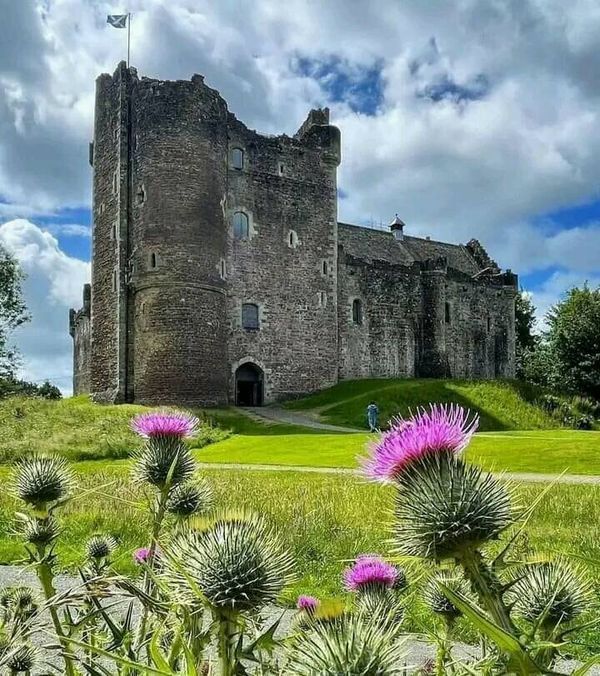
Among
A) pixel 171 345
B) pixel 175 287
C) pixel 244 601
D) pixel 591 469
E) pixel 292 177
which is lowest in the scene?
pixel 591 469

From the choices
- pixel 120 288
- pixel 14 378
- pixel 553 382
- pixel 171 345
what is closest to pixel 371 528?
pixel 171 345

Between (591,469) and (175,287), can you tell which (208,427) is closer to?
(175,287)

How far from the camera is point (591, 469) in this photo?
17516 mm

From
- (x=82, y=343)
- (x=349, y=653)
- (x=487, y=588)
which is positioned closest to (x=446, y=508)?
(x=487, y=588)

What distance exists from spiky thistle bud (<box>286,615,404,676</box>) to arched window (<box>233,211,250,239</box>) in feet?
133

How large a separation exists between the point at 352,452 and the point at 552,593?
748 inches

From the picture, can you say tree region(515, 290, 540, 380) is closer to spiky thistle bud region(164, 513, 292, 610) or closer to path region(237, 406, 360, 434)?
path region(237, 406, 360, 434)

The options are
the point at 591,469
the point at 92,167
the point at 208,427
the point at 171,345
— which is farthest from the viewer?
the point at 92,167

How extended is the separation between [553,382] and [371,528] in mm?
41630

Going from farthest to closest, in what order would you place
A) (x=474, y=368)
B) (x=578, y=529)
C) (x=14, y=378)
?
(x=14, y=378) → (x=474, y=368) → (x=578, y=529)

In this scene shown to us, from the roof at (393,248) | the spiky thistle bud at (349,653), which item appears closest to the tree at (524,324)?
the roof at (393,248)

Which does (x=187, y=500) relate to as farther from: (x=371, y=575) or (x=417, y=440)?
(x=417, y=440)

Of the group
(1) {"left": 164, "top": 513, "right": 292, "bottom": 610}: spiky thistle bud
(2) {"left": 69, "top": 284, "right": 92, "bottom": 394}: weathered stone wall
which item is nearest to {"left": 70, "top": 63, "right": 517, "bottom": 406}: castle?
(2) {"left": 69, "top": 284, "right": 92, "bottom": 394}: weathered stone wall

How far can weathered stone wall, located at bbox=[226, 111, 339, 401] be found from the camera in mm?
41281
